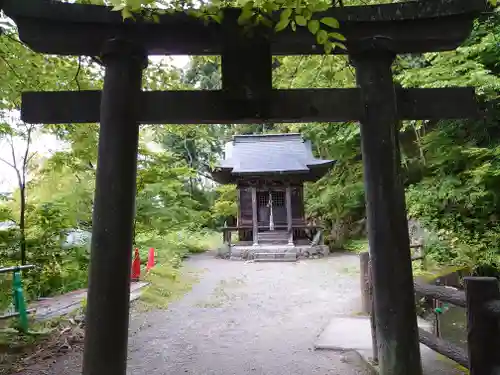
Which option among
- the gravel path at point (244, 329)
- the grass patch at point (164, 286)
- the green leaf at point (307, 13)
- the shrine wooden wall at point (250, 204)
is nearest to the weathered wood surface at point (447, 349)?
the gravel path at point (244, 329)

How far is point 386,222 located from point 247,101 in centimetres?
132

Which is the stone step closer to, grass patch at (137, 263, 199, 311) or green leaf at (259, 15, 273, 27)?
grass patch at (137, 263, 199, 311)

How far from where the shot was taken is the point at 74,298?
6.02 meters

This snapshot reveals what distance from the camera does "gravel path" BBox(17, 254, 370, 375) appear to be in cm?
388

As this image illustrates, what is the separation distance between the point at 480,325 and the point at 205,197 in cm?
2380

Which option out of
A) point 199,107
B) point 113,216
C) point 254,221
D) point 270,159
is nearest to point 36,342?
point 113,216

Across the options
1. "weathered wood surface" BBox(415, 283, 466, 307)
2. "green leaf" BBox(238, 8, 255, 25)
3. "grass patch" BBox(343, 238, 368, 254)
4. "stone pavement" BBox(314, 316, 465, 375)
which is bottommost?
"stone pavement" BBox(314, 316, 465, 375)

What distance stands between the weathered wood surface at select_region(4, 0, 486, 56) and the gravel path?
312 centimetres

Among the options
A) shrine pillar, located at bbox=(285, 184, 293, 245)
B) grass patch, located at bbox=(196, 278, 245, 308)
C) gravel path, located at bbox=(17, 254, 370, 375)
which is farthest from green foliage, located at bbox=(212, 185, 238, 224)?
grass patch, located at bbox=(196, 278, 245, 308)

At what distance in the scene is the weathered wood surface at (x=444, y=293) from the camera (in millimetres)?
2703

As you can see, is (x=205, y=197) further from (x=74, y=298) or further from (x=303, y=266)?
(x=74, y=298)

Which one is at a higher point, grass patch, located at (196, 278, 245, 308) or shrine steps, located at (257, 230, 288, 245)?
shrine steps, located at (257, 230, 288, 245)

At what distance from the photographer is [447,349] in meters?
2.98

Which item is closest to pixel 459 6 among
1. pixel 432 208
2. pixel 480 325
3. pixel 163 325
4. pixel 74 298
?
pixel 480 325
